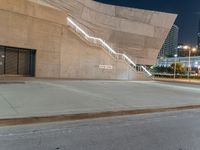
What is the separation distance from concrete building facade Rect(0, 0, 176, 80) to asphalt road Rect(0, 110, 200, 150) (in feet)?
54.3

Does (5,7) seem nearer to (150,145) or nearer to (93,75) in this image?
(93,75)

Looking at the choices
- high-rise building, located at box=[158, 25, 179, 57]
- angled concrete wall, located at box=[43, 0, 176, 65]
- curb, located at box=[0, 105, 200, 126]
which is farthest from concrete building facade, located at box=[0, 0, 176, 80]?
high-rise building, located at box=[158, 25, 179, 57]

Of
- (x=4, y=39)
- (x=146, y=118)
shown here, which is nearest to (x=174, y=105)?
(x=146, y=118)

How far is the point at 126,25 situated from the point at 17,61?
75.5 ft

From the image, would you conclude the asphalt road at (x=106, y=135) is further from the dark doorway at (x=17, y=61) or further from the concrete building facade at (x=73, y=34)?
the dark doorway at (x=17, y=61)

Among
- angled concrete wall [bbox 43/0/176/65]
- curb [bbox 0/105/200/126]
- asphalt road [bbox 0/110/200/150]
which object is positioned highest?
angled concrete wall [bbox 43/0/176/65]

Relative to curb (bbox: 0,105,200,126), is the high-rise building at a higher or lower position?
higher

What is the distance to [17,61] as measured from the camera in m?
23.7

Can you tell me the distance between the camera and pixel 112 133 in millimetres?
6262

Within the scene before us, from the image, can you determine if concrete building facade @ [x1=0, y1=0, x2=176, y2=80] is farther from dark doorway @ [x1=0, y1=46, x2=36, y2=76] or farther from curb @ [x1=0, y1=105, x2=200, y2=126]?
curb @ [x1=0, y1=105, x2=200, y2=126]

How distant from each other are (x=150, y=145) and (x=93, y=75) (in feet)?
75.7

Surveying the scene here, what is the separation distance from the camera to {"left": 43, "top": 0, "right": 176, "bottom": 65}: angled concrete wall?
37.2m

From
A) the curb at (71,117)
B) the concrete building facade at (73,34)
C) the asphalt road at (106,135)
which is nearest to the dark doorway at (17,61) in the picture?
the concrete building facade at (73,34)

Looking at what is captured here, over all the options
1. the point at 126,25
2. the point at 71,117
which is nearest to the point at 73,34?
the point at 126,25
